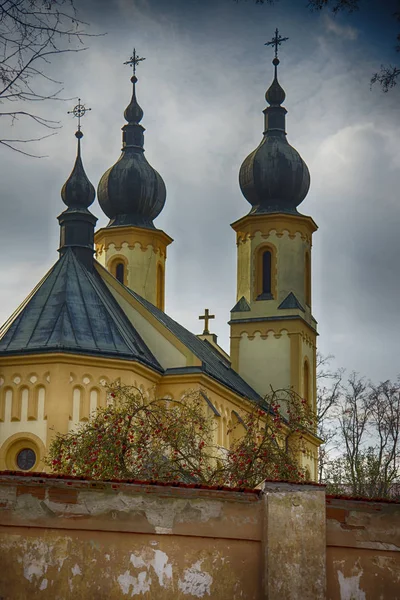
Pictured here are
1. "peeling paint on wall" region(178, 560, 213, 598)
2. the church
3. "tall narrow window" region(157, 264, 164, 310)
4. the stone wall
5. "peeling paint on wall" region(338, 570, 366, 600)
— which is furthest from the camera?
"tall narrow window" region(157, 264, 164, 310)

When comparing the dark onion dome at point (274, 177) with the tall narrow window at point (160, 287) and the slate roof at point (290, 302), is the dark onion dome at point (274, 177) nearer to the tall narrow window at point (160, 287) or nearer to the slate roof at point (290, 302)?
the slate roof at point (290, 302)

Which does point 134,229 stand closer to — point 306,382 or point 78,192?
point 78,192

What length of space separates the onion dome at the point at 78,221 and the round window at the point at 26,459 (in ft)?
22.7

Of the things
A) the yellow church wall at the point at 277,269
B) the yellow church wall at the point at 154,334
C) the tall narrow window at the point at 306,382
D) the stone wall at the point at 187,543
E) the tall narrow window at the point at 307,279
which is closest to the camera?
the stone wall at the point at 187,543

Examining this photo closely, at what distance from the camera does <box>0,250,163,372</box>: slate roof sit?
2881cm

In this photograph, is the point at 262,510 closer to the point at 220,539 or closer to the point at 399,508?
the point at 220,539

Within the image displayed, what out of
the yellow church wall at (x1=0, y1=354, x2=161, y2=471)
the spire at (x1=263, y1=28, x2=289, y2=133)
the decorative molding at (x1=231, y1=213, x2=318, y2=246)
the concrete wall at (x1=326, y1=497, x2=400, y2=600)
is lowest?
the concrete wall at (x1=326, y1=497, x2=400, y2=600)

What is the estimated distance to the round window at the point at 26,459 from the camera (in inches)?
1092

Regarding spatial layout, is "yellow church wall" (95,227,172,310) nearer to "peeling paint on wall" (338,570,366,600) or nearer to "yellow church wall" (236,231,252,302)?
"yellow church wall" (236,231,252,302)

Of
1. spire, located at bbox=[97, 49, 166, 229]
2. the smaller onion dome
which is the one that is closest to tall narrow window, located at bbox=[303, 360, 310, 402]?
spire, located at bbox=[97, 49, 166, 229]

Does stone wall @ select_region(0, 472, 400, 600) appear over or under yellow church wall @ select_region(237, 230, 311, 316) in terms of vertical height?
under

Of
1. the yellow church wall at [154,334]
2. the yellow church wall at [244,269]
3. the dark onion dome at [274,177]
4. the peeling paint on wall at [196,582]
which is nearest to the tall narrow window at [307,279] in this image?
the dark onion dome at [274,177]

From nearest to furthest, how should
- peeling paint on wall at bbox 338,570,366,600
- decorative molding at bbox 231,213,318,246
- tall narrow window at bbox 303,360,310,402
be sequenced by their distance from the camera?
peeling paint on wall at bbox 338,570,366,600
decorative molding at bbox 231,213,318,246
tall narrow window at bbox 303,360,310,402

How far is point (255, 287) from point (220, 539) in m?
30.3
